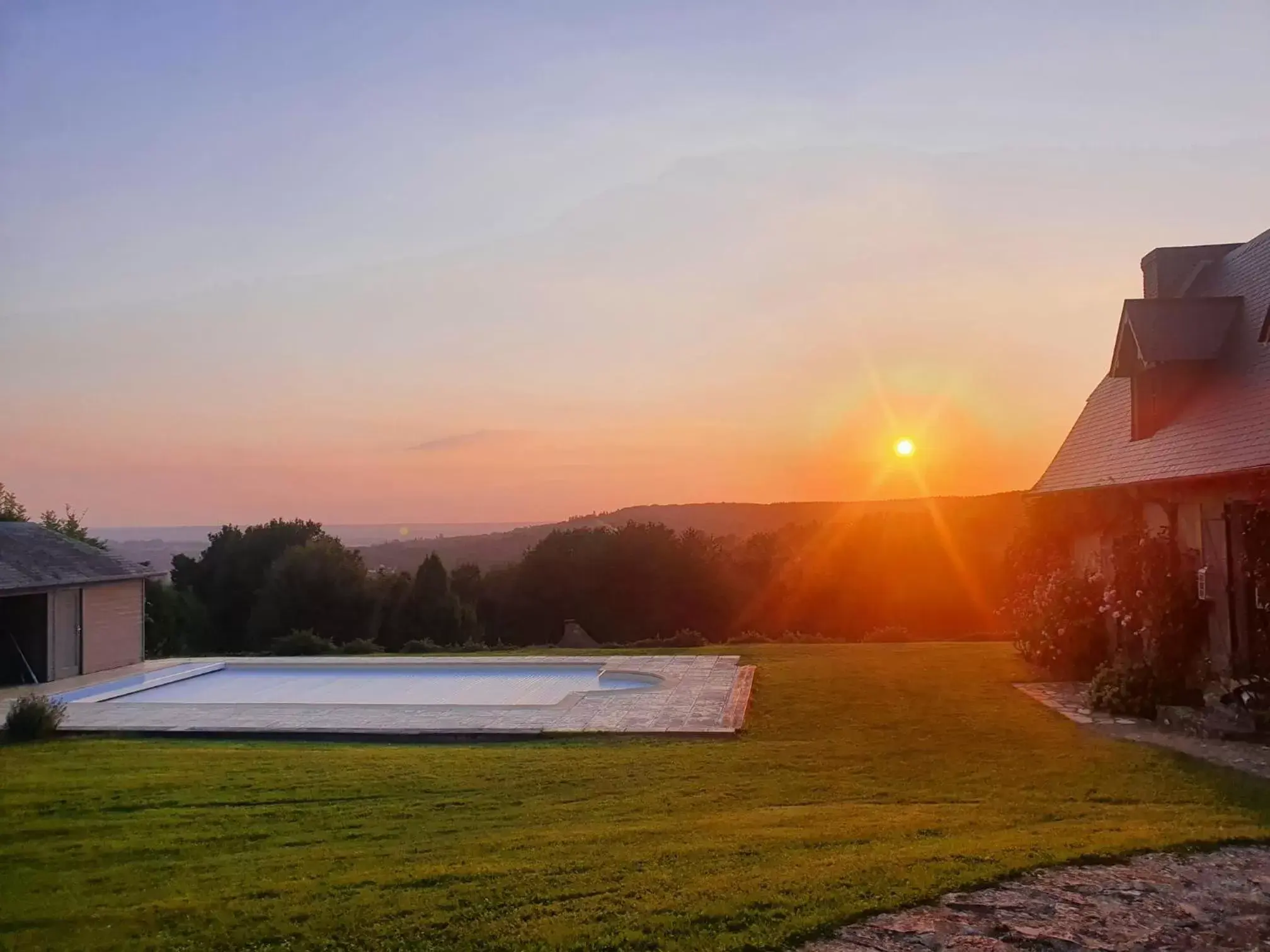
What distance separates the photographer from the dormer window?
12344 mm

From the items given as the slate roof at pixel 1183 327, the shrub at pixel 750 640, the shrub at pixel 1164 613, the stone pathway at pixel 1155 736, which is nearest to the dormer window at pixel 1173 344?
the slate roof at pixel 1183 327

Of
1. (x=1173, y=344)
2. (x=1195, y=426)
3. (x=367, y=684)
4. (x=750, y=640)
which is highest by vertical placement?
(x=1173, y=344)

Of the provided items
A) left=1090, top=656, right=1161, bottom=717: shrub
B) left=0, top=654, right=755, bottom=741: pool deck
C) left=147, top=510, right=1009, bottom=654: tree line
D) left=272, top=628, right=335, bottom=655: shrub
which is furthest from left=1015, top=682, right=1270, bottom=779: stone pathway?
left=147, top=510, right=1009, bottom=654: tree line

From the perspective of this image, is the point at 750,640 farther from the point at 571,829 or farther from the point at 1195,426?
the point at 571,829

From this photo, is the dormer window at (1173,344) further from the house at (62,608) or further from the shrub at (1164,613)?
the house at (62,608)

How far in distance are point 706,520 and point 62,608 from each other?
166 feet

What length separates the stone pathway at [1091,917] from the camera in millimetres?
4215

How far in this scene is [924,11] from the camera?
10.9m

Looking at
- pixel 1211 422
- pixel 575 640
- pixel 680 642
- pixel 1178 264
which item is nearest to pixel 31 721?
pixel 680 642

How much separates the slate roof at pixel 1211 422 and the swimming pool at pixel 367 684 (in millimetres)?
7313

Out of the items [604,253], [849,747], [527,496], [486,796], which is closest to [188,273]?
[604,253]

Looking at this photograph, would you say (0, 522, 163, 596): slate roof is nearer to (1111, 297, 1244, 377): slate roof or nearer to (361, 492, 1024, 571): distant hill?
(361, 492, 1024, 571): distant hill

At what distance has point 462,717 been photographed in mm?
12656

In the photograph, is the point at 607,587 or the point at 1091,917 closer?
the point at 1091,917
